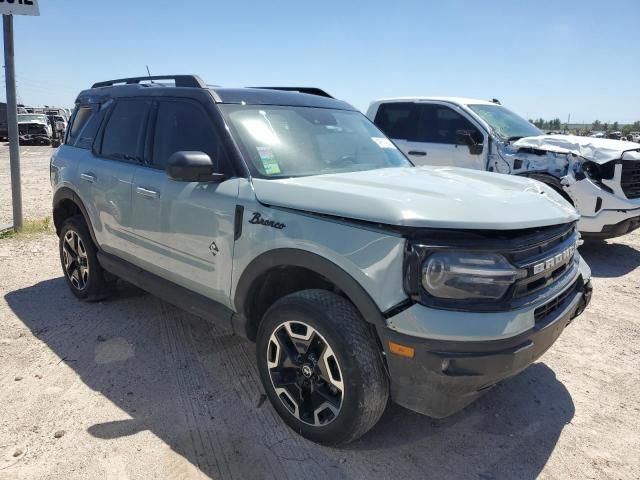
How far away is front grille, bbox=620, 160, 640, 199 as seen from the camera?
19.6ft

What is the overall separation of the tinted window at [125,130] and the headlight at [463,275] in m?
2.61

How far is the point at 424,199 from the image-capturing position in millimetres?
2371

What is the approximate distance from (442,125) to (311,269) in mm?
5686

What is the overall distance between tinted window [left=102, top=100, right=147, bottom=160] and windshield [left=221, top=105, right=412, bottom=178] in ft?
3.43

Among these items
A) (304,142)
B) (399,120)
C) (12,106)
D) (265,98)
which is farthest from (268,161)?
(12,106)

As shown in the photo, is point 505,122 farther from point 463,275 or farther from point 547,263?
point 463,275

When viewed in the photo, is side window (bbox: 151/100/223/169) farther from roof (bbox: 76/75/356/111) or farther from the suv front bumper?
the suv front bumper

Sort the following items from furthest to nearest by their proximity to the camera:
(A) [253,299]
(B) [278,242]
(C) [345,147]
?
(C) [345,147], (A) [253,299], (B) [278,242]

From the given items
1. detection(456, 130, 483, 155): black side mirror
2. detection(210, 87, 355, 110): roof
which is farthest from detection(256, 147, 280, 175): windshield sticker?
detection(456, 130, 483, 155): black side mirror

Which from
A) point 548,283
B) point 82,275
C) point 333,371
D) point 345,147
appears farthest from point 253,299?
point 82,275

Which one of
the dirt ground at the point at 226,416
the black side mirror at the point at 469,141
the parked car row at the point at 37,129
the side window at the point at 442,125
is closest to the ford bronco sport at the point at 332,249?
the dirt ground at the point at 226,416

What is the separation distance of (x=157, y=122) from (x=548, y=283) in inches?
112

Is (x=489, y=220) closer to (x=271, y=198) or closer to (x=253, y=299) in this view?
(x=271, y=198)

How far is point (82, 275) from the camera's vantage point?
466 centimetres
